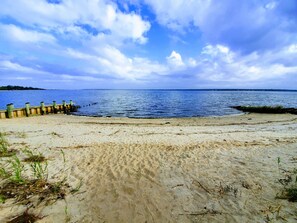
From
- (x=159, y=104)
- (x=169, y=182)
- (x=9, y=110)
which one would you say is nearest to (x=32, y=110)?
(x=9, y=110)

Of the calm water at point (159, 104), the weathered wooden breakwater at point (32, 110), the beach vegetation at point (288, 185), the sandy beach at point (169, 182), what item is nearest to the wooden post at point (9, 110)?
the weathered wooden breakwater at point (32, 110)

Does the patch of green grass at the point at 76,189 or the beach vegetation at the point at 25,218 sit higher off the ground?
the beach vegetation at the point at 25,218

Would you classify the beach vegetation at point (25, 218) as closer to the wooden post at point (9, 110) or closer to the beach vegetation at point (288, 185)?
the beach vegetation at point (288, 185)

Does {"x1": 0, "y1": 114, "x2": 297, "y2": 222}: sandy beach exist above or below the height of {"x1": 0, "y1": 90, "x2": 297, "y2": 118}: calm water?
above

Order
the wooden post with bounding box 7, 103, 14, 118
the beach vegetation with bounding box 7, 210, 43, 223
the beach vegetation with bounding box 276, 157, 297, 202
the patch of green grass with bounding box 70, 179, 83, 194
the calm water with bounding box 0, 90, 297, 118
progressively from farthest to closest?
the calm water with bounding box 0, 90, 297, 118, the wooden post with bounding box 7, 103, 14, 118, the patch of green grass with bounding box 70, 179, 83, 194, the beach vegetation with bounding box 276, 157, 297, 202, the beach vegetation with bounding box 7, 210, 43, 223

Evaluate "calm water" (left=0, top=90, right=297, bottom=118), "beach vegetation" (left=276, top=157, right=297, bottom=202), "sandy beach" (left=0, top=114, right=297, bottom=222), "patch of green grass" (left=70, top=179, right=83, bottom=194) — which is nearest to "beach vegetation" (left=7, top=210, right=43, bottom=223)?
"sandy beach" (left=0, top=114, right=297, bottom=222)

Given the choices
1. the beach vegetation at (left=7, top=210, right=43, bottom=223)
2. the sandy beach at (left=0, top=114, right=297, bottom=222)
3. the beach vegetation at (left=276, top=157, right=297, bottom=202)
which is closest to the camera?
the beach vegetation at (left=7, top=210, right=43, bottom=223)

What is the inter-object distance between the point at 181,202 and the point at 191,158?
2785 millimetres

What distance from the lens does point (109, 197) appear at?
14.5ft

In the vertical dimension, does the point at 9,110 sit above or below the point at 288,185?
above

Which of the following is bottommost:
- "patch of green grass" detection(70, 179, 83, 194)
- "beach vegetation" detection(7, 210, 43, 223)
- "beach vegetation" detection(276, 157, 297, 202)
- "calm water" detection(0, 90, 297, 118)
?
"calm water" detection(0, 90, 297, 118)

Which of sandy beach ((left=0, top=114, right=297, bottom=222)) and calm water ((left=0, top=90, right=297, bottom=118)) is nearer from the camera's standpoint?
sandy beach ((left=0, top=114, right=297, bottom=222))

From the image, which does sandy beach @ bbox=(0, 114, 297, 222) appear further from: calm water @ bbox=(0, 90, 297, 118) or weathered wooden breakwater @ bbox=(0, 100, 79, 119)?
calm water @ bbox=(0, 90, 297, 118)

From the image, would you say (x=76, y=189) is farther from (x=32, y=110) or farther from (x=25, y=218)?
(x=32, y=110)
